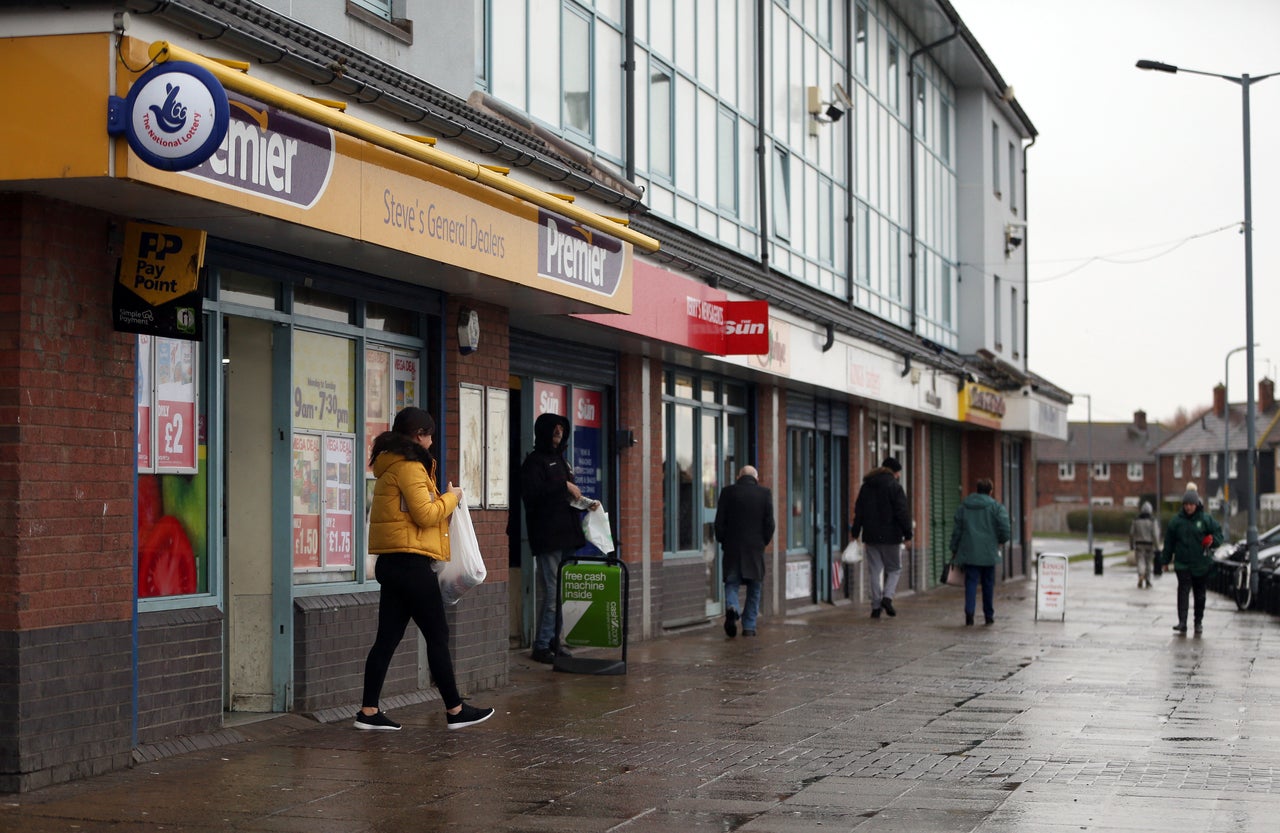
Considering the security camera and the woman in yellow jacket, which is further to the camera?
the security camera

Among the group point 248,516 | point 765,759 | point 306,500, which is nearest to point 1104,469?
point 306,500

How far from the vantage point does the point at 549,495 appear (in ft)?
42.0

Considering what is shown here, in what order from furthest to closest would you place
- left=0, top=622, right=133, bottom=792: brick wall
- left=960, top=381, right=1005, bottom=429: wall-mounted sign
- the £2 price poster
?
left=960, top=381, right=1005, bottom=429: wall-mounted sign → the £2 price poster → left=0, top=622, right=133, bottom=792: brick wall

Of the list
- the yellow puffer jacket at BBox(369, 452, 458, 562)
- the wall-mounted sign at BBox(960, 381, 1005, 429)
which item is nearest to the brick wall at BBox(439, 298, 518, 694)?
the yellow puffer jacket at BBox(369, 452, 458, 562)

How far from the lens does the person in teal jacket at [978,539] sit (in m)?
19.2

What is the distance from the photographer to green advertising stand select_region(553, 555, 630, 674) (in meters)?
12.5

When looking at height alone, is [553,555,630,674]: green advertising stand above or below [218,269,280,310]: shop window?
below

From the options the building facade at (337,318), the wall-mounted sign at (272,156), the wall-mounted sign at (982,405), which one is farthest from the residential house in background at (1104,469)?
the wall-mounted sign at (272,156)

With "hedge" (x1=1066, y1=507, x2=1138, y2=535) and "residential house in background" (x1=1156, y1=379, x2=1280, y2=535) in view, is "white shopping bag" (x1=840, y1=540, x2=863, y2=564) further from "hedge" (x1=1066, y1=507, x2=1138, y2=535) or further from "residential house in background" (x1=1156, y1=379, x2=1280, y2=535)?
"residential house in background" (x1=1156, y1=379, x2=1280, y2=535)

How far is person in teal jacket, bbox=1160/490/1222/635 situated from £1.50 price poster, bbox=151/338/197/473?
1234 centimetres

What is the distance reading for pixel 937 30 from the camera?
28.8 meters

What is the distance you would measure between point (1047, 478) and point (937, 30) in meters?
101

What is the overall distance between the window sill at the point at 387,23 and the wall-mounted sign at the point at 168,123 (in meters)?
3.54

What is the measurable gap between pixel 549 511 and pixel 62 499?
5.77 metres
